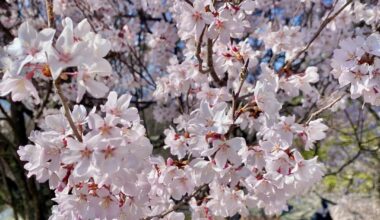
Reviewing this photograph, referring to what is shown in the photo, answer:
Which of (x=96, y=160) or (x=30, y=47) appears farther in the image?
(x=96, y=160)

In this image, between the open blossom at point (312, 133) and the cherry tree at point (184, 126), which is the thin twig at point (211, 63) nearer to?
the cherry tree at point (184, 126)

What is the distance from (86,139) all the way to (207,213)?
1237 millimetres

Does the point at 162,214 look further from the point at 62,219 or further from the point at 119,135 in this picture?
the point at 119,135

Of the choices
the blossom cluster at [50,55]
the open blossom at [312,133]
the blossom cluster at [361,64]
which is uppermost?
the blossom cluster at [50,55]

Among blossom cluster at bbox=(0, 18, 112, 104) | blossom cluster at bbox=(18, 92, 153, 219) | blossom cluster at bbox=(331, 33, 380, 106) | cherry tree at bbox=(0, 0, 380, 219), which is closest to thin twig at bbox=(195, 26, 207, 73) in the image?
Result: cherry tree at bbox=(0, 0, 380, 219)

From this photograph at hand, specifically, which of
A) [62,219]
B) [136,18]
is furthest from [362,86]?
[136,18]

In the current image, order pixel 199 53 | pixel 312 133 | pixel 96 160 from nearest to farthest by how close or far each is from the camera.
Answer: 1. pixel 96 160
2. pixel 312 133
3. pixel 199 53

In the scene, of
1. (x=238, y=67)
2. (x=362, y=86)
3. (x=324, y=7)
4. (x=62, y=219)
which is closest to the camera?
(x=62, y=219)

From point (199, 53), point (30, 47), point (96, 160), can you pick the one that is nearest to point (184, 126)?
point (199, 53)

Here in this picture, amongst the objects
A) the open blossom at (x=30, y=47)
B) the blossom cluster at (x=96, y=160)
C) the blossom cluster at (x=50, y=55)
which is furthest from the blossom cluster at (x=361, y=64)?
the open blossom at (x=30, y=47)

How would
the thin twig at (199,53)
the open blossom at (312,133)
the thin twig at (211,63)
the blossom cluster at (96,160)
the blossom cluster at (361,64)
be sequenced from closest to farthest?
the blossom cluster at (96,160) < the blossom cluster at (361,64) < the open blossom at (312,133) < the thin twig at (199,53) < the thin twig at (211,63)

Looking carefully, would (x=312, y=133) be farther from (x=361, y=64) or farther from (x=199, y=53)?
(x=199, y=53)

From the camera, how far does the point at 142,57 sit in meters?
5.02

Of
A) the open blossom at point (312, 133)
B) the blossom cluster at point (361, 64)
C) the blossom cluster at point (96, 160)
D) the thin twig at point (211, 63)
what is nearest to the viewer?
the blossom cluster at point (96, 160)
